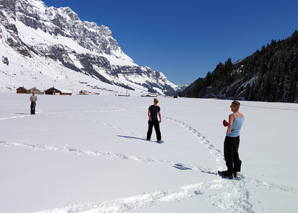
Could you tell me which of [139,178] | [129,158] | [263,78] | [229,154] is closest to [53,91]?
[263,78]

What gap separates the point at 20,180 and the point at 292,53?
12723 cm

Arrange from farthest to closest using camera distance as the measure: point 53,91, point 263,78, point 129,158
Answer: point 53,91
point 263,78
point 129,158

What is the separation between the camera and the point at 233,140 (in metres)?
5.89

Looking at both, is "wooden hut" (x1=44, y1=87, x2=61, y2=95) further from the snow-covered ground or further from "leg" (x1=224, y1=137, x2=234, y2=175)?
"leg" (x1=224, y1=137, x2=234, y2=175)

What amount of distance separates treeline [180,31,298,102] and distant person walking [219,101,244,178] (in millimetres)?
88202

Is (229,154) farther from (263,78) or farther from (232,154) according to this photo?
(263,78)

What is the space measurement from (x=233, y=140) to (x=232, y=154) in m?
0.42

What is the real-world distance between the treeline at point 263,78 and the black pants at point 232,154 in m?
88.1

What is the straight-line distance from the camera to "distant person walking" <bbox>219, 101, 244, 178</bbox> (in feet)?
18.7

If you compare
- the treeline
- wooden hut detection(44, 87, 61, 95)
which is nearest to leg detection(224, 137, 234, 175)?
the treeline

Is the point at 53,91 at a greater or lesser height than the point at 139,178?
greater

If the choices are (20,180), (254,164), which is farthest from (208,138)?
(20,180)

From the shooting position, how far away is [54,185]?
4926mm

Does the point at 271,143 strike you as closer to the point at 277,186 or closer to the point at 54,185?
the point at 277,186
